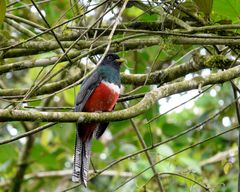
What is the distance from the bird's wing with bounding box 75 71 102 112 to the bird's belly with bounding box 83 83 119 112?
0.03 m

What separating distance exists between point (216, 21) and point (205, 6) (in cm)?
38

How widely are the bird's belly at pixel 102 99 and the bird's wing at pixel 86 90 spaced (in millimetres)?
34

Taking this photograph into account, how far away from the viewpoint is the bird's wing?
441 centimetres

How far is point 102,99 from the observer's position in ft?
14.7

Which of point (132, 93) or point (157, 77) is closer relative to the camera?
point (157, 77)

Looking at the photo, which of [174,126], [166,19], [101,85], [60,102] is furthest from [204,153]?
[166,19]

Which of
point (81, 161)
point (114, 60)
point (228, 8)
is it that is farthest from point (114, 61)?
point (228, 8)

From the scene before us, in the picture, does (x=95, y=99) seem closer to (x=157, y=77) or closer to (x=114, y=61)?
(x=114, y=61)

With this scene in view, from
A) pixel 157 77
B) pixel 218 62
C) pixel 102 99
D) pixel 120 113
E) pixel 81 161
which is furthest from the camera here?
pixel 102 99

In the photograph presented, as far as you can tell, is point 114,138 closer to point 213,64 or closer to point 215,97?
point 215,97

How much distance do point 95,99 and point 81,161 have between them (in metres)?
0.50

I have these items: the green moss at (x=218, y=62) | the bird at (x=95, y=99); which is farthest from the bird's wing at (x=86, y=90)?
the green moss at (x=218, y=62)

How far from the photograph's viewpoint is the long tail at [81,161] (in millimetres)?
4141

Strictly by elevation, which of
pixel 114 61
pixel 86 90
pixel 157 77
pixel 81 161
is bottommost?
pixel 81 161
